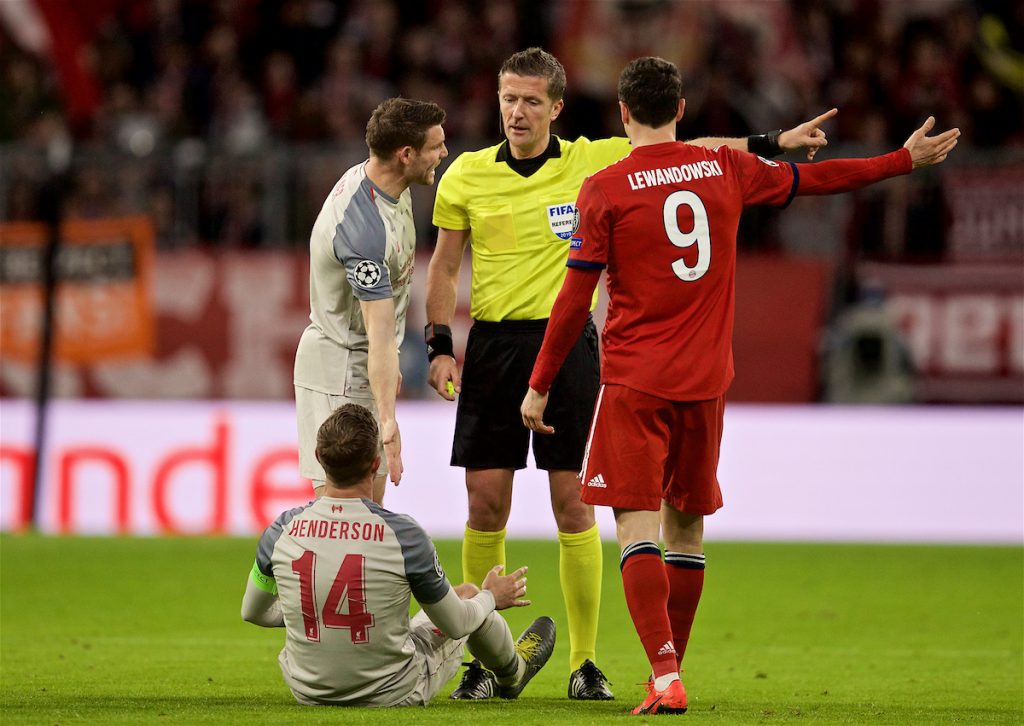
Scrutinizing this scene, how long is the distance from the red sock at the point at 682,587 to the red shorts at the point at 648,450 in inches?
9.5

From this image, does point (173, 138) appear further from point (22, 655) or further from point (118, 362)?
point (22, 655)

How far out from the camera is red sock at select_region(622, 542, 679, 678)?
17.7ft

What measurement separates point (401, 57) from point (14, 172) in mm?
3777

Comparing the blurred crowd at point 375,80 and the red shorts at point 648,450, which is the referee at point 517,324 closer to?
the red shorts at point 648,450

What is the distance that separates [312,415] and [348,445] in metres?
0.94

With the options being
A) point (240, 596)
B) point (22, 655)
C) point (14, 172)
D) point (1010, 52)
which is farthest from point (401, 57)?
point (22, 655)

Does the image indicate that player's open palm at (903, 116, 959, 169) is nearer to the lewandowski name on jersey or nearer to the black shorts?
the lewandowski name on jersey

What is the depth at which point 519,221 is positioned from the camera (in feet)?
21.0

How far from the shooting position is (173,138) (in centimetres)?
1476

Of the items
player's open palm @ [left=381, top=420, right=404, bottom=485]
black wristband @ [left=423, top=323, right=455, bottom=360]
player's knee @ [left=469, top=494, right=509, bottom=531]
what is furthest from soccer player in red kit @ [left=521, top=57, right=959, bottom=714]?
black wristband @ [left=423, top=323, right=455, bottom=360]

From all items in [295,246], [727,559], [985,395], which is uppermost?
[295,246]

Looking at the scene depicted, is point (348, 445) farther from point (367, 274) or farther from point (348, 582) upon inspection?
point (367, 274)

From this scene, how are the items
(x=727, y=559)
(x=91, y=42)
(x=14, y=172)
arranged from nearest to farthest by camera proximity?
(x=727, y=559) → (x=14, y=172) → (x=91, y=42)

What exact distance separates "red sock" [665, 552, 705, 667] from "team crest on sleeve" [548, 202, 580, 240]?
1340 millimetres
